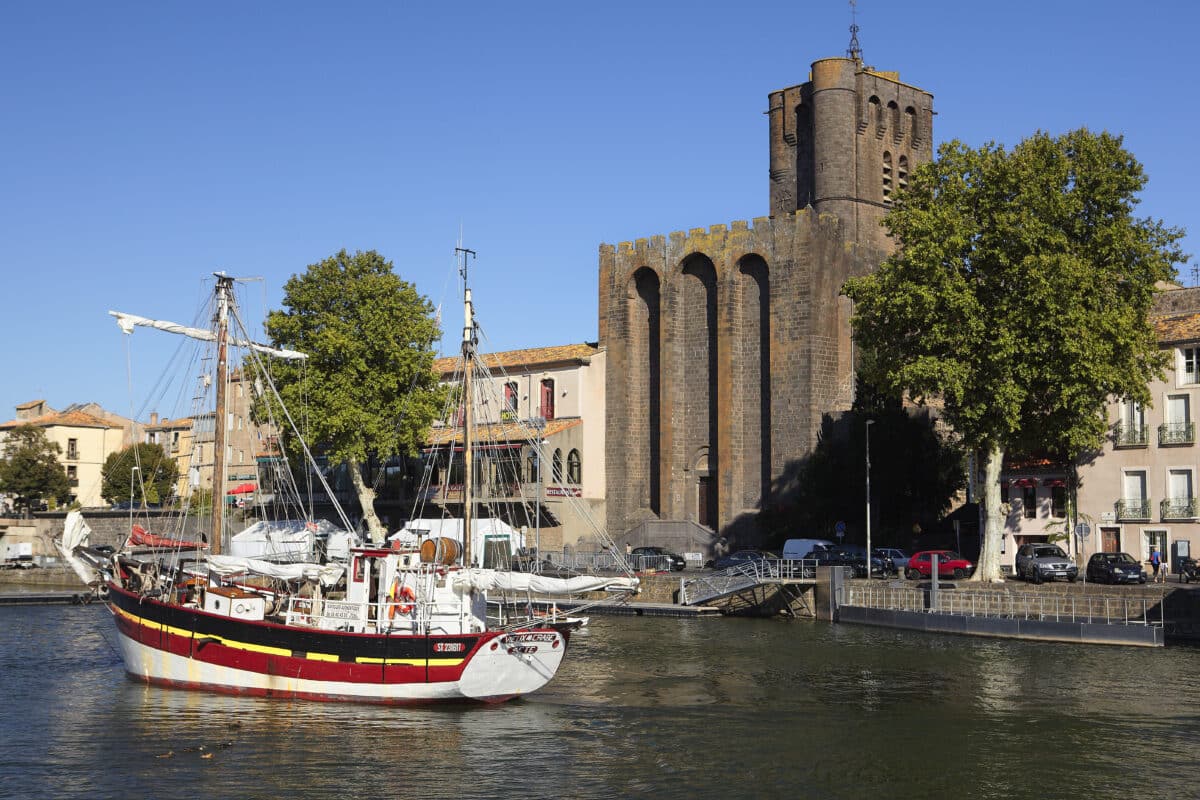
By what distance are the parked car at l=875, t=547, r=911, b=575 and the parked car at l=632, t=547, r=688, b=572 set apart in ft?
35.3

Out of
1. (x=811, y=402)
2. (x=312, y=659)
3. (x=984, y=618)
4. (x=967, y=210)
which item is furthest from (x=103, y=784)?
(x=811, y=402)

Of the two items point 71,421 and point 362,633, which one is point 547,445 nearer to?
point 362,633

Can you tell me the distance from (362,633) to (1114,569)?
27.9 metres

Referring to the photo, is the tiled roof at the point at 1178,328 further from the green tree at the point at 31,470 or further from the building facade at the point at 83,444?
the building facade at the point at 83,444

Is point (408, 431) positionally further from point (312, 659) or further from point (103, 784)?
point (103, 784)

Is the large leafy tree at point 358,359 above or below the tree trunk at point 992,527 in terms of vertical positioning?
above

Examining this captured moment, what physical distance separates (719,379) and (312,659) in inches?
1636

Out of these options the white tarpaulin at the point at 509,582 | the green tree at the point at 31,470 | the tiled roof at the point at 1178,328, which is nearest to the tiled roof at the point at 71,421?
the green tree at the point at 31,470

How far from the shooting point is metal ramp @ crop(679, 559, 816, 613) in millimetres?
53750

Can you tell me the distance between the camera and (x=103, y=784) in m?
24.8

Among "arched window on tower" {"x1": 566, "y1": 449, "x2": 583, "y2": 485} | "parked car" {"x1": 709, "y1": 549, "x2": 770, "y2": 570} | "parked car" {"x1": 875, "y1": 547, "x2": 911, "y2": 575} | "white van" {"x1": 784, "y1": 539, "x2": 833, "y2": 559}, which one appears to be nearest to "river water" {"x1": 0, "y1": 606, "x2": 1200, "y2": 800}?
"parked car" {"x1": 875, "y1": 547, "x2": 911, "y2": 575}

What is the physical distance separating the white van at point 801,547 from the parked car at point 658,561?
7.02 metres

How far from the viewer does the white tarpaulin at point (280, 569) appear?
37062 millimetres

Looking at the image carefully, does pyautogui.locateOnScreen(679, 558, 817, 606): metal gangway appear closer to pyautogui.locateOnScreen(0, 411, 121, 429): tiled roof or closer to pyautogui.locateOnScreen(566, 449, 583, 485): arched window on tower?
pyautogui.locateOnScreen(566, 449, 583, 485): arched window on tower
